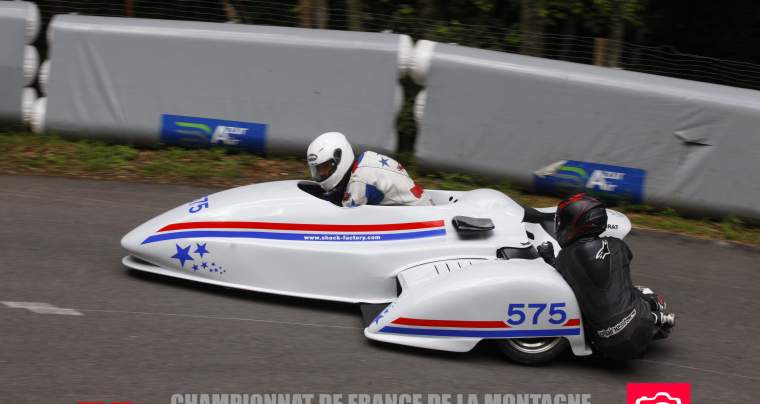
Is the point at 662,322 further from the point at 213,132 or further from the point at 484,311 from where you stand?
the point at 213,132

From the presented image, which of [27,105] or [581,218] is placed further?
[27,105]

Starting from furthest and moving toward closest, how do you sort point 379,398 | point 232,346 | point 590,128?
point 590,128
point 232,346
point 379,398

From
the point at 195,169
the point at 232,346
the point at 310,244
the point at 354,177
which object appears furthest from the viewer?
the point at 195,169

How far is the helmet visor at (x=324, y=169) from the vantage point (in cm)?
609

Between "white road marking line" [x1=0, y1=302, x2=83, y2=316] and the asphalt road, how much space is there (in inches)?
2.0

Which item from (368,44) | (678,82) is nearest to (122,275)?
(368,44)

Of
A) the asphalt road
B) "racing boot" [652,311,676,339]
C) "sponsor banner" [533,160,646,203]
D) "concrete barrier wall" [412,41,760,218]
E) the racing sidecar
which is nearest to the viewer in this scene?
the asphalt road

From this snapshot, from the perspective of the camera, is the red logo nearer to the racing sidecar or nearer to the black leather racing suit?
the black leather racing suit

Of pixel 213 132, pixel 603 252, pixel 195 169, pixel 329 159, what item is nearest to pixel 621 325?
pixel 603 252

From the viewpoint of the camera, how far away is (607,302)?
522cm

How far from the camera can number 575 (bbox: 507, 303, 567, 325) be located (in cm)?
527

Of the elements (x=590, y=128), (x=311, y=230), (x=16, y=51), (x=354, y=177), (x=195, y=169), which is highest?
(x=16, y=51)

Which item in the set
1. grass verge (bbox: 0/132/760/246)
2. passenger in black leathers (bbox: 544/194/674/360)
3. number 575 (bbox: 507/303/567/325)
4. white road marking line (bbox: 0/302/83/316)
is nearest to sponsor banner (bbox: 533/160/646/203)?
grass verge (bbox: 0/132/760/246)

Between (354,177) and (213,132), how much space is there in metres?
3.35
